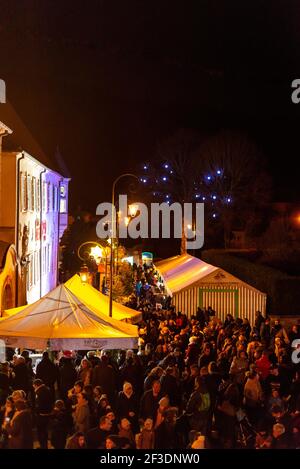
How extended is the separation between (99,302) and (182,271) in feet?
38.1

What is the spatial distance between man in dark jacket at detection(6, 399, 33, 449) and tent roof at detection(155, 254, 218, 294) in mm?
14460

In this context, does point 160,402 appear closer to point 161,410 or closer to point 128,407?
point 161,410

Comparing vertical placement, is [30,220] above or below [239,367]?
above

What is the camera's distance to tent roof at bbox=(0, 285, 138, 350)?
1272 cm

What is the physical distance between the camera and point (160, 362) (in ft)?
44.3

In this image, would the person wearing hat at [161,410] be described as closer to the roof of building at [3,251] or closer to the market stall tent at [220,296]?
the roof of building at [3,251]

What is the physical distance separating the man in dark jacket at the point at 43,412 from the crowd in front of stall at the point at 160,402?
0.02 m

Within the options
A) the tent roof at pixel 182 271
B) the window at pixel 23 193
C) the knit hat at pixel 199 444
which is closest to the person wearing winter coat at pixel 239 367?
the knit hat at pixel 199 444

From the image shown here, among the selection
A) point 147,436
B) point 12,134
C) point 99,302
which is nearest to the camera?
point 147,436

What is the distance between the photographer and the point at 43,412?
1073cm

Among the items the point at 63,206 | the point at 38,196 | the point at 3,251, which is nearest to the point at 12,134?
the point at 38,196

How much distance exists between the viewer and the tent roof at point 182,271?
24172 mm
